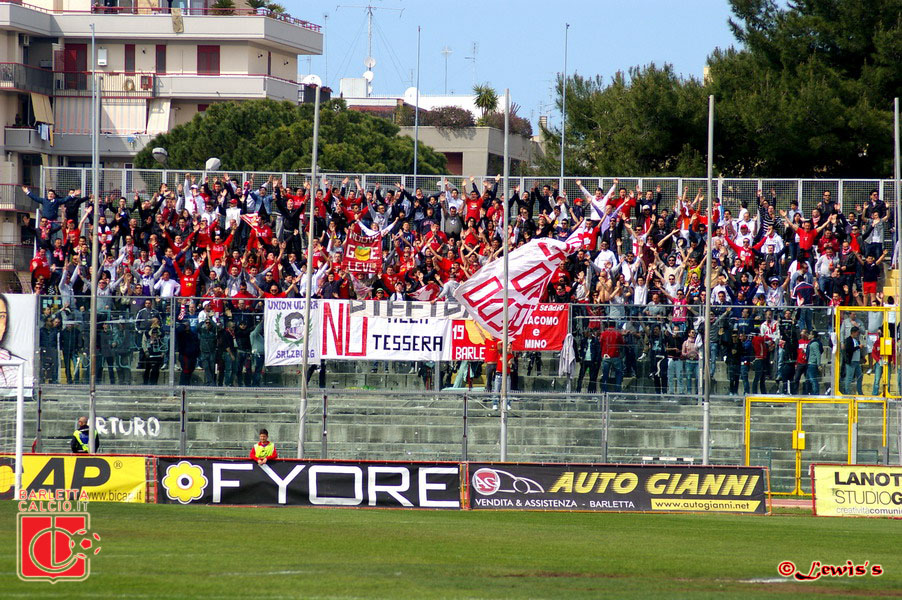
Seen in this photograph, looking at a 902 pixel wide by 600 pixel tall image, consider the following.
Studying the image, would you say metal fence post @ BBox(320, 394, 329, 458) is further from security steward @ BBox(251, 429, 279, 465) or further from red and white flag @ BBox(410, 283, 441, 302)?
red and white flag @ BBox(410, 283, 441, 302)

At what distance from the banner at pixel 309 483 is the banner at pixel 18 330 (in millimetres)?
6884

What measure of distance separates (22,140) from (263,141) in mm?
13264

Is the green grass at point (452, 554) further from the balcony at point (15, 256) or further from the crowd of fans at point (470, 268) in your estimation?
the balcony at point (15, 256)

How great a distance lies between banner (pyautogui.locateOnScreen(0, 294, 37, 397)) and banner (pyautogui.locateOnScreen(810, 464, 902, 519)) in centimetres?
1701

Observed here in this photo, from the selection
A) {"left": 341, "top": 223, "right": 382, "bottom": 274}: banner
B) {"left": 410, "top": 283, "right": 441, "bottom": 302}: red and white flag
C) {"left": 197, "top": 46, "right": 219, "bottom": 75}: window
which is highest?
{"left": 197, "top": 46, "right": 219, "bottom": 75}: window

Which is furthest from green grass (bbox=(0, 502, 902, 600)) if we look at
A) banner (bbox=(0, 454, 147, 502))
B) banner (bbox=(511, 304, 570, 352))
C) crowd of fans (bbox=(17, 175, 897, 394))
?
banner (bbox=(511, 304, 570, 352))

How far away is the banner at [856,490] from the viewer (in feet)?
77.7

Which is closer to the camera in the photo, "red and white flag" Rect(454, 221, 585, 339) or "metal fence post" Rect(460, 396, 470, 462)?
"metal fence post" Rect(460, 396, 470, 462)

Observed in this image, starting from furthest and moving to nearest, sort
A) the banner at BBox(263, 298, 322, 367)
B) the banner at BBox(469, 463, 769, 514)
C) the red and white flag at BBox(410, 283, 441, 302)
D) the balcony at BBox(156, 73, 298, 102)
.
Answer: the balcony at BBox(156, 73, 298, 102) < the red and white flag at BBox(410, 283, 441, 302) < the banner at BBox(263, 298, 322, 367) < the banner at BBox(469, 463, 769, 514)

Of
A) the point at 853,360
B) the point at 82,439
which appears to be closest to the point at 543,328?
the point at 853,360

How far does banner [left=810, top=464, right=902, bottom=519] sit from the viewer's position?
23688 millimetres

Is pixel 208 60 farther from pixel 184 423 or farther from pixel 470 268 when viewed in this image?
pixel 184 423

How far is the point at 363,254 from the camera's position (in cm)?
3161

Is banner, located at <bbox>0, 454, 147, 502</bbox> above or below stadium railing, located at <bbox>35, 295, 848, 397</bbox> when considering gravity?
below
